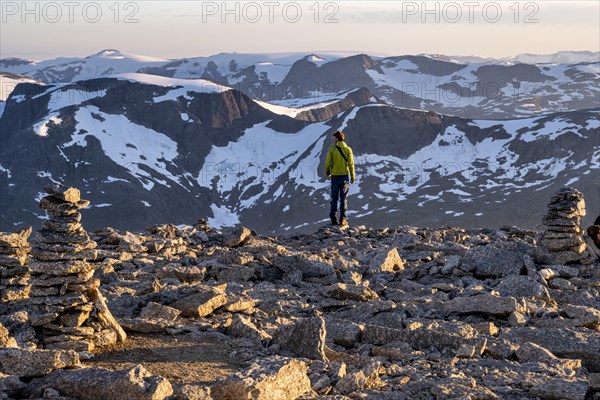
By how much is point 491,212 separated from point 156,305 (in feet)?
393

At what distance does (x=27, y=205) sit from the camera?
13688 cm

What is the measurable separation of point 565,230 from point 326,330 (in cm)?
799

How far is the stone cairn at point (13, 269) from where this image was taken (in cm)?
1133

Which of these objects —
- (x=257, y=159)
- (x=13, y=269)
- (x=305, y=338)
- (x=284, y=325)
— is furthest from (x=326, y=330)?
(x=257, y=159)

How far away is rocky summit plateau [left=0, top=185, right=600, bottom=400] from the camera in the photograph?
7.53 metres

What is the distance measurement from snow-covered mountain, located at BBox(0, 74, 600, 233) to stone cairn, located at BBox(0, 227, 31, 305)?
111 metres

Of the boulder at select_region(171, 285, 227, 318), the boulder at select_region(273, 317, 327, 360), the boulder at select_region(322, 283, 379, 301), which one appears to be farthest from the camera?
the boulder at select_region(322, 283, 379, 301)

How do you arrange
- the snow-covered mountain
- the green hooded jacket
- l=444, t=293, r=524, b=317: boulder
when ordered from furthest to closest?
the snow-covered mountain
the green hooded jacket
l=444, t=293, r=524, b=317: boulder

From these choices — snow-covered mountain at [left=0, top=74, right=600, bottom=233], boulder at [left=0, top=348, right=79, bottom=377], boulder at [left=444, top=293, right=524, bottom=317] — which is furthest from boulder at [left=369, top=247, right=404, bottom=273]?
snow-covered mountain at [left=0, top=74, right=600, bottom=233]

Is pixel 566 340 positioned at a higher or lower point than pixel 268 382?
lower

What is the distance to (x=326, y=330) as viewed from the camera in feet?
33.3

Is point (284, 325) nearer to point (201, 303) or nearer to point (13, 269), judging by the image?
point (201, 303)

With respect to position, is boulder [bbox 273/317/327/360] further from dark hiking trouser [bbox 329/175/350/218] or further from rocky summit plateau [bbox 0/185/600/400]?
dark hiking trouser [bbox 329/175/350/218]

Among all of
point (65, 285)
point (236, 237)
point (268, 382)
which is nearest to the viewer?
point (268, 382)
